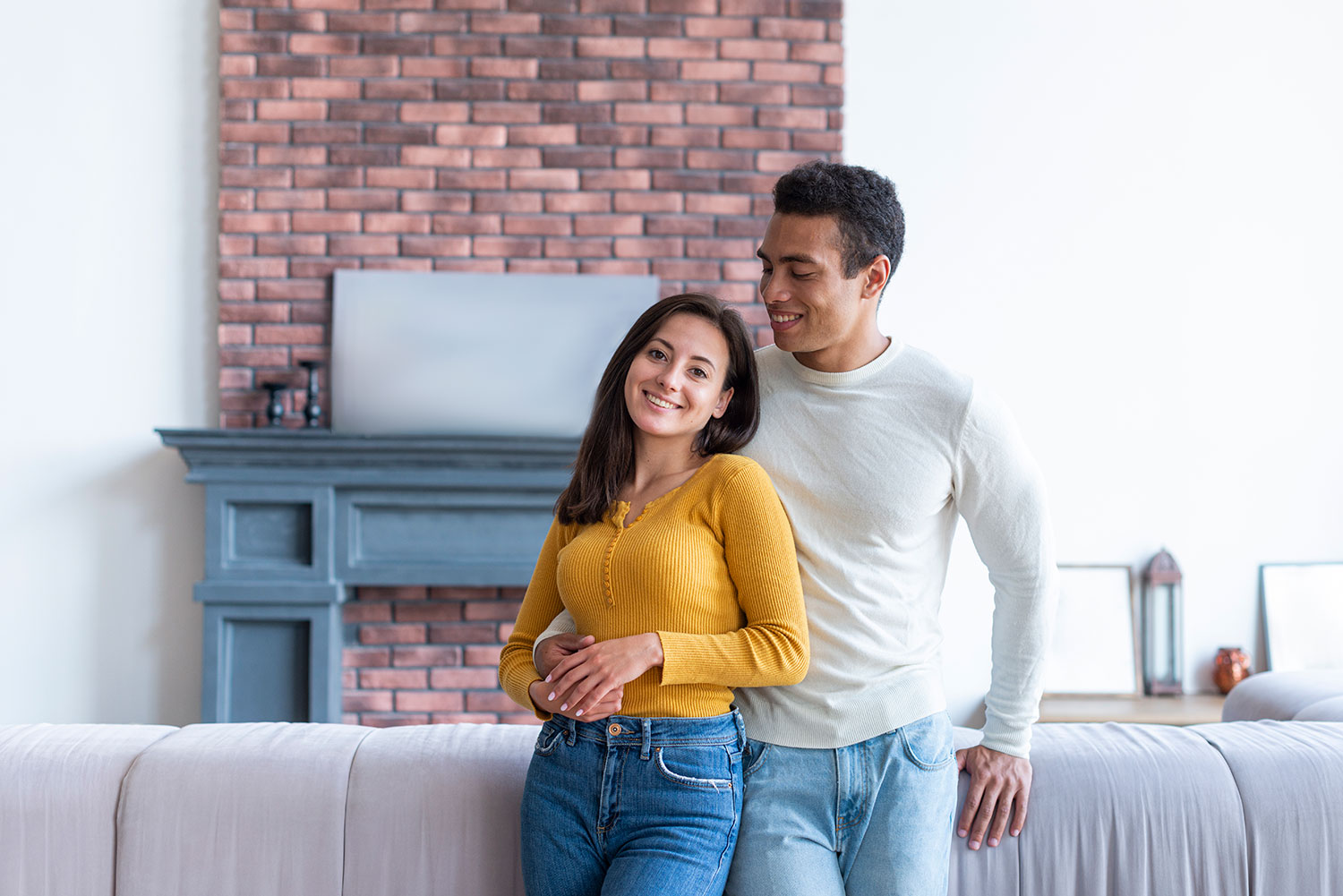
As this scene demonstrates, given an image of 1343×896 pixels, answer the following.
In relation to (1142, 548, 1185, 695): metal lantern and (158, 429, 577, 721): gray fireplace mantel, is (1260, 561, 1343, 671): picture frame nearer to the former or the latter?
(1142, 548, 1185, 695): metal lantern

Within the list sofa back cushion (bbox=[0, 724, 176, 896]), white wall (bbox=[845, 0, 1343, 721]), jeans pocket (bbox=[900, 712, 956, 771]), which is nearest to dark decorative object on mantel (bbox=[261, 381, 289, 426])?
sofa back cushion (bbox=[0, 724, 176, 896])

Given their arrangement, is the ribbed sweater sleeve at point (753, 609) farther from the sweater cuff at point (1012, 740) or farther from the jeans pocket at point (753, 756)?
the sweater cuff at point (1012, 740)

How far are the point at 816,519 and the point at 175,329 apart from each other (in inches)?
106

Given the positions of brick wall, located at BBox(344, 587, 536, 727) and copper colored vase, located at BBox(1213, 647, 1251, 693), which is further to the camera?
copper colored vase, located at BBox(1213, 647, 1251, 693)

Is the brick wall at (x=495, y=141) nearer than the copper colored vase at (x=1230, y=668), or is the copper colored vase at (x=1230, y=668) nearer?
the brick wall at (x=495, y=141)

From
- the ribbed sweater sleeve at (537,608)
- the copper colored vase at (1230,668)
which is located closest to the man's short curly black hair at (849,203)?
the ribbed sweater sleeve at (537,608)

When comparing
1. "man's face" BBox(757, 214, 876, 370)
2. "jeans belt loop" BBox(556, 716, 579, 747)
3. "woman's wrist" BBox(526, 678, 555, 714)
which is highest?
Result: "man's face" BBox(757, 214, 876, 370)

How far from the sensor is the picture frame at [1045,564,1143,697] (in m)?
3.33

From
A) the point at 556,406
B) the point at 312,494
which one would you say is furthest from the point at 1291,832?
the point at 312,494

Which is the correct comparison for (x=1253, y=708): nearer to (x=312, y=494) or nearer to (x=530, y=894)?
(x=530, y=894)

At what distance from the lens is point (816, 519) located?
1.27 m

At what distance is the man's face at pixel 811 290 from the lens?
1.27m

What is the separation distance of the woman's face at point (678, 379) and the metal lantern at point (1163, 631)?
2.64 metres

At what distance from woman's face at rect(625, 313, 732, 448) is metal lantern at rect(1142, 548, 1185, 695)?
2.64m
